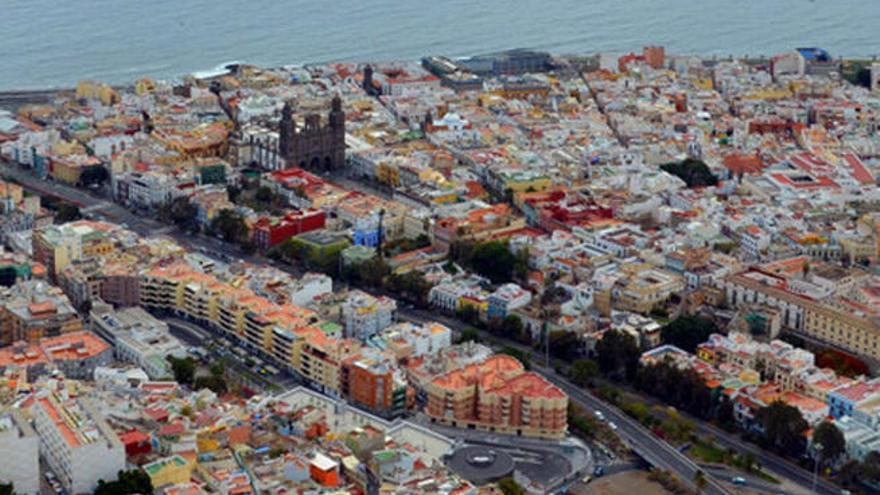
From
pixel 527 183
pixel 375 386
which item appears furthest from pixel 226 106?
pixel 375 386

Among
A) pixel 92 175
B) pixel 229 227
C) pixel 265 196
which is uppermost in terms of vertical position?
pixel 92 175

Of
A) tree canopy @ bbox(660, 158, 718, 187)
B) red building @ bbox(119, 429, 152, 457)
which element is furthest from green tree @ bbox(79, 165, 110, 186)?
red building @ bbox(119, 429, 152, 457)

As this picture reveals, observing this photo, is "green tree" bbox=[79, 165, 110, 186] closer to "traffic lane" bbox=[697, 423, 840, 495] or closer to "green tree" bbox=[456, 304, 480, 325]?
"green tree" bbox=[456, 304, 480, 325]

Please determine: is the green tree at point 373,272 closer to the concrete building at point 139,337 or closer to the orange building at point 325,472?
the concrete building at point 139,337

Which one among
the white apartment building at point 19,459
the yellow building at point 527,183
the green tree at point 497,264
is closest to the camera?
the white apartment building at point 19,459

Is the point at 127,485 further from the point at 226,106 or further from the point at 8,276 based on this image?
the point at 226,106

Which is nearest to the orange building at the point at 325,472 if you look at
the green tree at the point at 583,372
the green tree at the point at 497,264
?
the green tree at the point at 583,372
